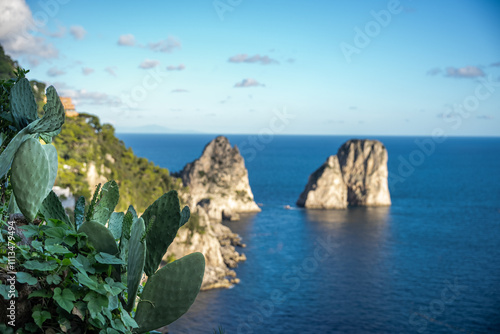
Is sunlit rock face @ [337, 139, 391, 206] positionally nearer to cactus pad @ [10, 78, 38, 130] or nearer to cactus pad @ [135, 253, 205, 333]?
cactus pad @ [135, 253, 205, 333]

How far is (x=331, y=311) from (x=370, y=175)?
7236 centimetres

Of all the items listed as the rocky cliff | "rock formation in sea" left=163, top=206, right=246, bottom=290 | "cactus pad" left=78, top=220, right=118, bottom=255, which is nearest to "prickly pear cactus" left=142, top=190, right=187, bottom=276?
"cactus pad" left=78, top=220, right=118, bottom=255

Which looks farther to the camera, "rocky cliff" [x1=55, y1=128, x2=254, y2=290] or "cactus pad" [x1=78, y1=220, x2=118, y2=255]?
"rocky cliff" [x1=55, y1=128, x2=254, y2=290]

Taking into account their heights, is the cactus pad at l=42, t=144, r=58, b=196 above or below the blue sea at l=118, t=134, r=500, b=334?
above

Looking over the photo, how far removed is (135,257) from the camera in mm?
2820

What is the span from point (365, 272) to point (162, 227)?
63051 mm

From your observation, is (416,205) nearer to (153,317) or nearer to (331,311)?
(331,311)

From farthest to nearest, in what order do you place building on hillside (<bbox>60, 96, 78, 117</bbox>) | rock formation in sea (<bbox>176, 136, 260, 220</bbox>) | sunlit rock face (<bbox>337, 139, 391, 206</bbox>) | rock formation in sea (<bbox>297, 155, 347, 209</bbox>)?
sunlit rock face (<bbox>337, 139, 391, 206</bbox>)
rock formation in sea (<bbox>297, 155, 347, 209</bbox>)
rock formation in sea (<bbox>176, 136, 260, 220</bbox>)
building on hillside (<bbox>60, 96, 78, 117</bbox>)

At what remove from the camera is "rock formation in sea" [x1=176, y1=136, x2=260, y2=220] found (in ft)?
322

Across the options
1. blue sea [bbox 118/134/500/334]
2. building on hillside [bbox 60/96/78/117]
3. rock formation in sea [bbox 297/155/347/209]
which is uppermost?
A: building on hillside [bbox 60/96/78/117]

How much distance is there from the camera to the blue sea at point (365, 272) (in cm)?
4503

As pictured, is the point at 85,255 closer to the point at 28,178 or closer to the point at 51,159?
the point at 28,178

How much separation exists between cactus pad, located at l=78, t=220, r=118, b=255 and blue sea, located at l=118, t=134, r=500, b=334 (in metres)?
38.5

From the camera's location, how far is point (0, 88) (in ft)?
11.3
